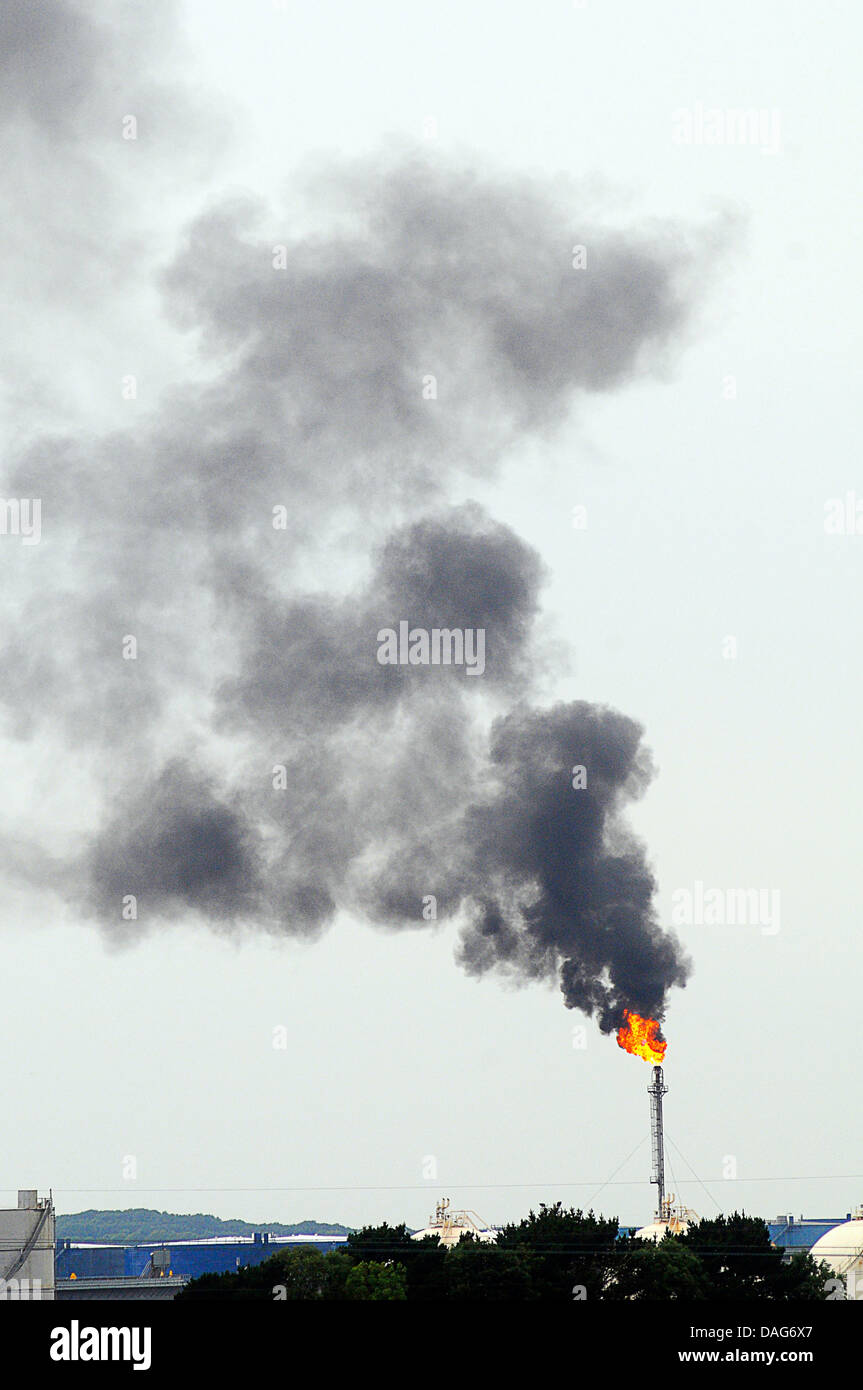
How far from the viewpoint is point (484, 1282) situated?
245ft

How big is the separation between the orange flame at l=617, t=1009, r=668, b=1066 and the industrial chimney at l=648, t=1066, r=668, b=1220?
237 inches

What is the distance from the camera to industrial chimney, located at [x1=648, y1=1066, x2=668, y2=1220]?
95562 millimetres

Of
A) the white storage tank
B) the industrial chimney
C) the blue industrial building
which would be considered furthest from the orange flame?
the blue industrial building

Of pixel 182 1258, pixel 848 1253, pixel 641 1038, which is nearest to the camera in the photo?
pixel 641 1038

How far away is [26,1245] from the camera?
7000cm

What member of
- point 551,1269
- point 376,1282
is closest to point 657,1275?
point 551,1269

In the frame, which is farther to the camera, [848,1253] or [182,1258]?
[182,1258]

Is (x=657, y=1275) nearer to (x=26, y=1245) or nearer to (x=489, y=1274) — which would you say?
(x=489, y=1274)

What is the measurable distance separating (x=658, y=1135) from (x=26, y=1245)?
40.7 meters

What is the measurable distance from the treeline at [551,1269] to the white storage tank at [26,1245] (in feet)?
22.5

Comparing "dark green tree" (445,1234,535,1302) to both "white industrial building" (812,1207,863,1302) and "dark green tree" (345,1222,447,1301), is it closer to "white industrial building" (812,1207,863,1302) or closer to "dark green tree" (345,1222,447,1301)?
"dark green tree" (345,1222,447,1301)

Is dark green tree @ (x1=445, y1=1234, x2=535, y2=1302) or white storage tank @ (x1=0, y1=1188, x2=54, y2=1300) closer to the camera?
white storage tank @ (x1=0, y1=1188, x2=54, y2=1300)
